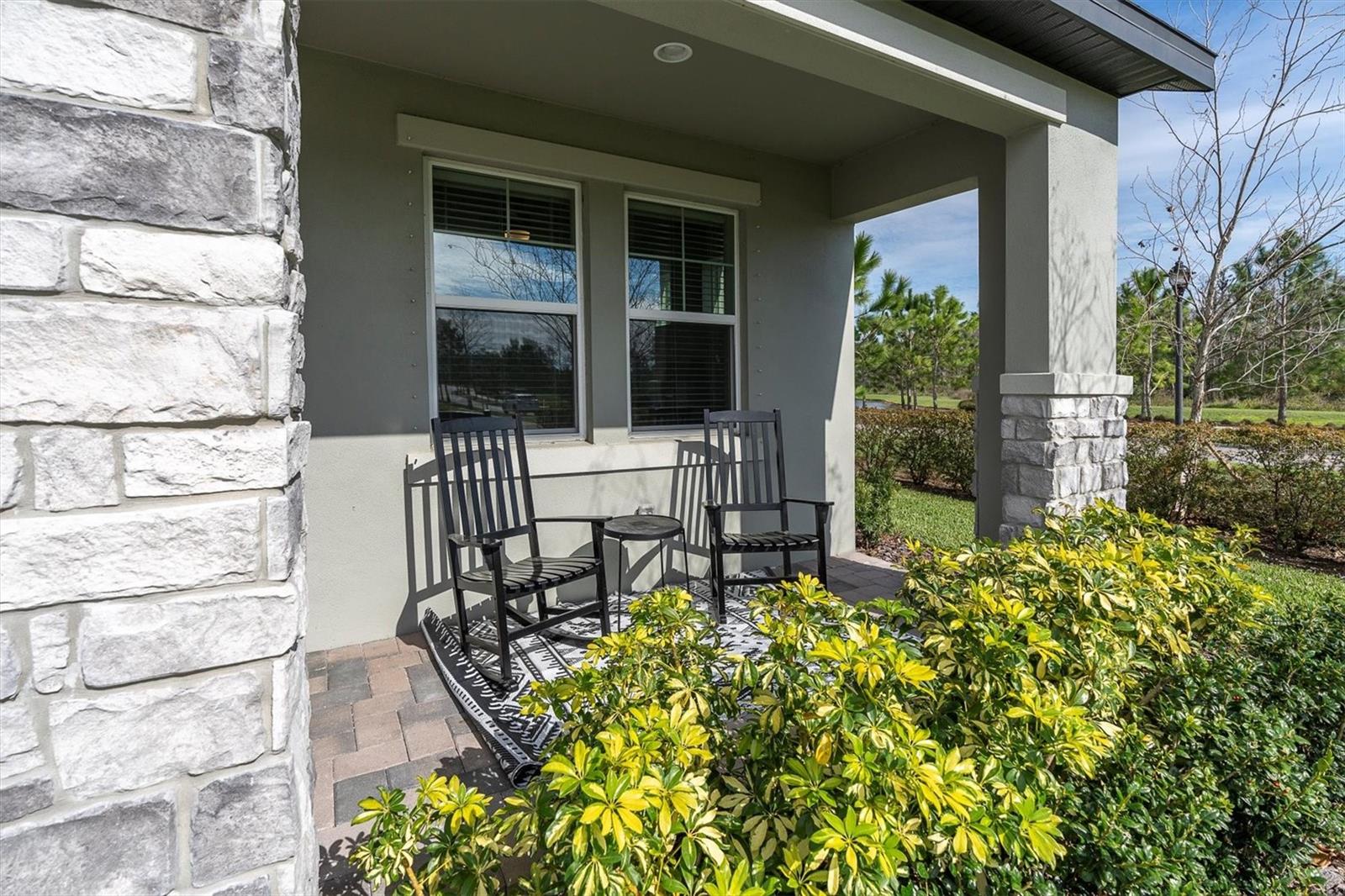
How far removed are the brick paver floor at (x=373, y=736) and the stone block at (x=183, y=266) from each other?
1.40 metres

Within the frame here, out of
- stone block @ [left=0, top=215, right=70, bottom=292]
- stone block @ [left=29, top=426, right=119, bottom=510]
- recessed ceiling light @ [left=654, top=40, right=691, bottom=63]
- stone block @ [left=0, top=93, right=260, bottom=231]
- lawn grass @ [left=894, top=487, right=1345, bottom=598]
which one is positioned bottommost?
lawn grass @ [left=894, top=487, right=1345, bottom=598]

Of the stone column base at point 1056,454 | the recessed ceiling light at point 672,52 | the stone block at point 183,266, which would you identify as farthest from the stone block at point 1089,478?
the stone block at point 183,266

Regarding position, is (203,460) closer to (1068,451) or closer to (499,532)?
(499,532)

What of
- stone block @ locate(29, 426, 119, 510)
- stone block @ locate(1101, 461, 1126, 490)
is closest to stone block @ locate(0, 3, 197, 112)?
stone block @ locate(29, 426, 119, 510)

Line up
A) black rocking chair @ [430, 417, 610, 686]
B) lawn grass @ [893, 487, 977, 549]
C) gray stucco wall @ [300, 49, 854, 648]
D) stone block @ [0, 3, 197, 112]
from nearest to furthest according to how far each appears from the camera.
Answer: stone block @ [0, 3, 197, 112]
black rocking chair @ [430, 417, 610, 686]
gray stucco wall @ [300, 49, 854, 648]
lawn grass @ [893, 487, 977, 549]

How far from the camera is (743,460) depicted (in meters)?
4.05

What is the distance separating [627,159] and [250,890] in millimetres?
3776

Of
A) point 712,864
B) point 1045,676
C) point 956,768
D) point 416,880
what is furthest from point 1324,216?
point 416,880

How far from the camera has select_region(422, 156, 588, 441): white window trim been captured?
135 inches

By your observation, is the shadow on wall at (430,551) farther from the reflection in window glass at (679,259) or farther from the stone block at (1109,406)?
the stone block at (1109,406)

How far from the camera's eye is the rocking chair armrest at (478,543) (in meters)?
2.69

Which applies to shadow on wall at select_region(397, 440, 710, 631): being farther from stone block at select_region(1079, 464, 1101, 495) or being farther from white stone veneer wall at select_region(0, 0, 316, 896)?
stone block at select_region(1079, 464, 1101, 495)

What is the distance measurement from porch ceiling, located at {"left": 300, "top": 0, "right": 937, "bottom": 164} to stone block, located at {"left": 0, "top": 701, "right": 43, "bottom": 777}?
288cm

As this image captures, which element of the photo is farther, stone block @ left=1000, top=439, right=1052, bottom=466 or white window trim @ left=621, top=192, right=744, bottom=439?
white window trim @ left=621, top=192, right=744, bottom=439
